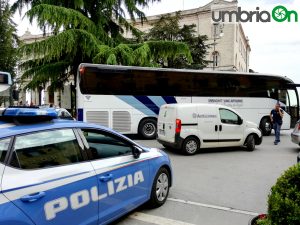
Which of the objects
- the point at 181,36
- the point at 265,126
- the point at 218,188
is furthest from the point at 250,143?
the point at 181,36

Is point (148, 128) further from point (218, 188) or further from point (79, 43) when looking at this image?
point (218, 188)

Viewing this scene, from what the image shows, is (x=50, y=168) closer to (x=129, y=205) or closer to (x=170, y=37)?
(x=129, y=205)

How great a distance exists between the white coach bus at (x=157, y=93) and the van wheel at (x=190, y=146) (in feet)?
14.2

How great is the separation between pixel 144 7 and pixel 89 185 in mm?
18570

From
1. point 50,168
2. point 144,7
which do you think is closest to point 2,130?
point 50,168

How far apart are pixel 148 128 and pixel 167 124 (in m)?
4.15

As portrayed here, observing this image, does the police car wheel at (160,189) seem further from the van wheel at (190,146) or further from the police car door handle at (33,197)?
the van wheel at (190,146)

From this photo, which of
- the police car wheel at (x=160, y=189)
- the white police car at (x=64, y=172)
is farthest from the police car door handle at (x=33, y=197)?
the police car wheel at (x=160, y=189)

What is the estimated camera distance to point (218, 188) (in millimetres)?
6520

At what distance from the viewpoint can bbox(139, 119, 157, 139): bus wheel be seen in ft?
47.7

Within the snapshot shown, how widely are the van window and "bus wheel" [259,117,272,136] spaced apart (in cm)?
637

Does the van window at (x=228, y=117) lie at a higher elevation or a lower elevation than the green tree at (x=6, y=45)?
lower

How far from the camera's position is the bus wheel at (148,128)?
47.7ft

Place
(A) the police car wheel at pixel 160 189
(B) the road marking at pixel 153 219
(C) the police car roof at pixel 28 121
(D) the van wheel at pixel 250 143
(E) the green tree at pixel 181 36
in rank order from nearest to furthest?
1. (C) the police car roof at pixel 28 121
2. (B) the road marking at pixel 153 219
3. (A) the police car wheel at pixel 160 189
4. (D) the van wheel at pixel 250 143
5. (E) the green tree at pixel 181 36
